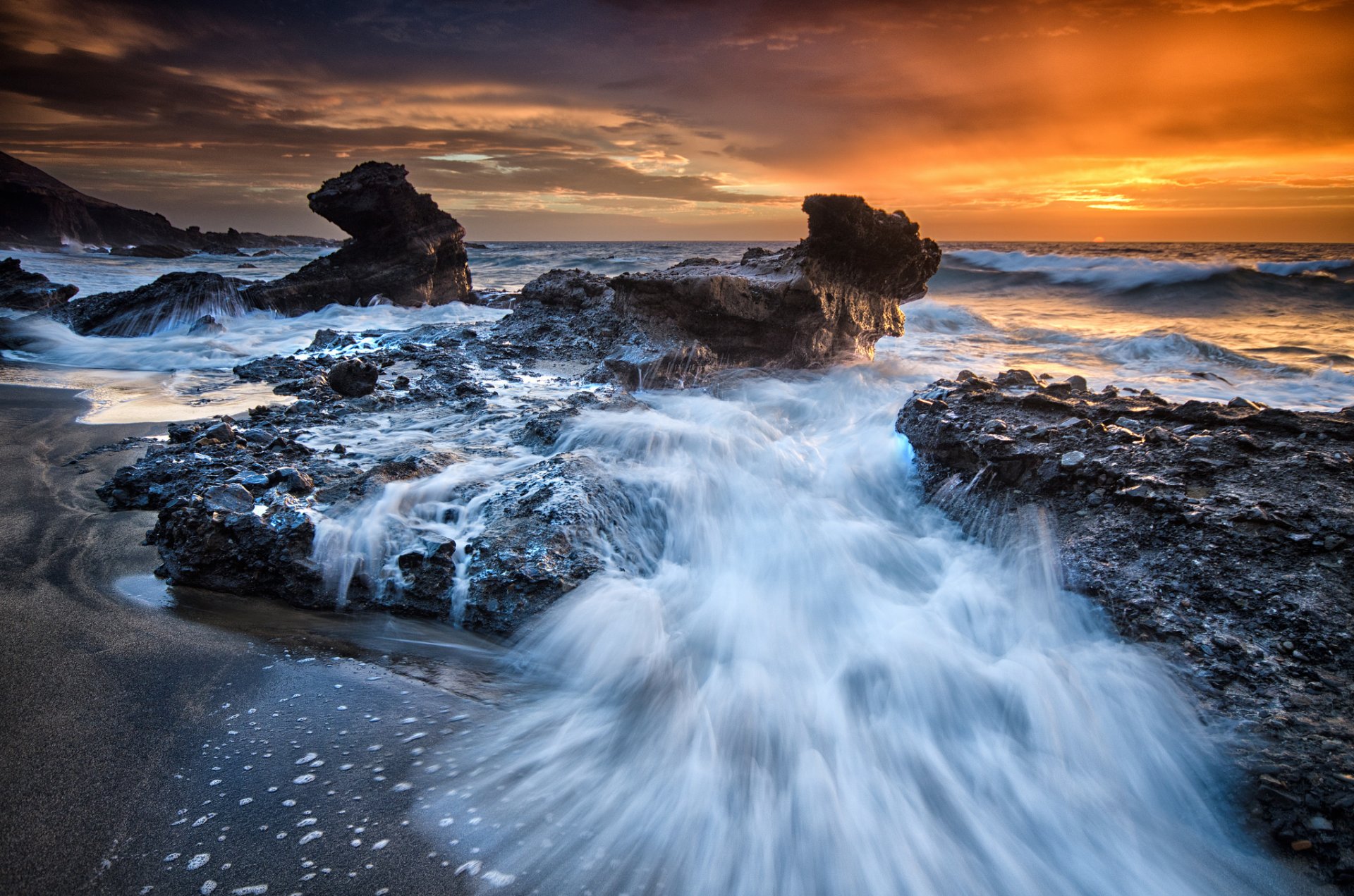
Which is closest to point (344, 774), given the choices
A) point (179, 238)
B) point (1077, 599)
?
point (1077, 599)

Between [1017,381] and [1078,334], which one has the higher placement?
[1078,334]

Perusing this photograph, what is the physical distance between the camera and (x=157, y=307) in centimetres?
1098

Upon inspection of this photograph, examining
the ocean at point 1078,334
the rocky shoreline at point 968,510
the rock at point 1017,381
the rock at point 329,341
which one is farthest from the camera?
the rock at point 329,341

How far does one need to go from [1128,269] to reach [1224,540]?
27.3 m

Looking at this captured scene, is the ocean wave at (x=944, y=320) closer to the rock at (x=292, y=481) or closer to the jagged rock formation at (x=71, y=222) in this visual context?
the rock at (x=292, y=481)

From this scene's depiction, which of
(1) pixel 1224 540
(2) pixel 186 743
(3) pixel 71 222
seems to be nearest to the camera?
(2) pixel 186 743

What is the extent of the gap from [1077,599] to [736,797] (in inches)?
73.1

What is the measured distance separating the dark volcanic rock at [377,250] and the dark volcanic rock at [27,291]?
360 centimetres

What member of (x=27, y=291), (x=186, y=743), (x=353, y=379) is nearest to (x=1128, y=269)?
(x=353, y=379)

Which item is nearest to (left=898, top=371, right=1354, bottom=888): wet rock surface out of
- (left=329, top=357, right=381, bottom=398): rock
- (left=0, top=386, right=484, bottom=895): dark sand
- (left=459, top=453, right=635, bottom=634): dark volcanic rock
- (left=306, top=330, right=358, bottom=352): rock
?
(left=459, top=453, right=635, bottom=634): dark volcanic rock

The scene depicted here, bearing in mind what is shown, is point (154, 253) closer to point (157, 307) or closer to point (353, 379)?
point (157, 307)

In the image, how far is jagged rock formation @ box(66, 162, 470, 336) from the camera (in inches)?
501

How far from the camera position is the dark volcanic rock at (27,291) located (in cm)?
1195

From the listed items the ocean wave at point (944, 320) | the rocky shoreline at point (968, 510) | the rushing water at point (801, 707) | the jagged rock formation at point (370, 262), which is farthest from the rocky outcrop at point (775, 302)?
the jagged rock formation at point (370, 262)
